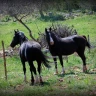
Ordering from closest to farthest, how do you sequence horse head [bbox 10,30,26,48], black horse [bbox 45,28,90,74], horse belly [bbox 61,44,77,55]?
horse head [bbox 10,30,26,48] < black horse [bbox 45,28,90,74] < horse belly [bbox 61,44,77,55]

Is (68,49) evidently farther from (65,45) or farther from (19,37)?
(19,37)

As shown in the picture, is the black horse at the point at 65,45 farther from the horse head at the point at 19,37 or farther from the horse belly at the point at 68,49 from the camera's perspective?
the horse head at the point at 19,37

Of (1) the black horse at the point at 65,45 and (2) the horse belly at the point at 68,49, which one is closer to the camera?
(1) the black horse at the point at 65,45

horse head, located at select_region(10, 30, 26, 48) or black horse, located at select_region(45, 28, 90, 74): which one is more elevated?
horse head, located at select_region(10, 30, 26, 48)

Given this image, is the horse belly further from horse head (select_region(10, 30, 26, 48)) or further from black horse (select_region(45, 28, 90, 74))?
horse head (select_region(10, 30, 26, 48))

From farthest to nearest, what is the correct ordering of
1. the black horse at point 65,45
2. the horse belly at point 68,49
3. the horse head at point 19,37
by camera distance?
the horse belly at point 68,49
the black horse at point 65,45
the horse head at point 19,37

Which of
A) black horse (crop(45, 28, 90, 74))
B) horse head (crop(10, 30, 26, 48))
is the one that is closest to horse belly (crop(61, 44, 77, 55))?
black horse (crop(45, 28, 90, 74))

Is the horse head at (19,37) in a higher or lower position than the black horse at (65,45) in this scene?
higher

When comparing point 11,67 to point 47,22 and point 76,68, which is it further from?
point 47,22

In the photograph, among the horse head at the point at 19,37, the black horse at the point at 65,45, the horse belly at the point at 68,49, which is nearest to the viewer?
the horse head at the point at 19,37

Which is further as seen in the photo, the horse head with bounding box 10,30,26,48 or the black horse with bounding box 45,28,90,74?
the black horse with bounding box 45,28,90,74

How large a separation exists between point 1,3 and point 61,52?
463cm

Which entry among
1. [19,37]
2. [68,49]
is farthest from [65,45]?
[19,37]

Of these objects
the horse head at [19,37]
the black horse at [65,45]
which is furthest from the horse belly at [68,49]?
the horse head at [19,37]
